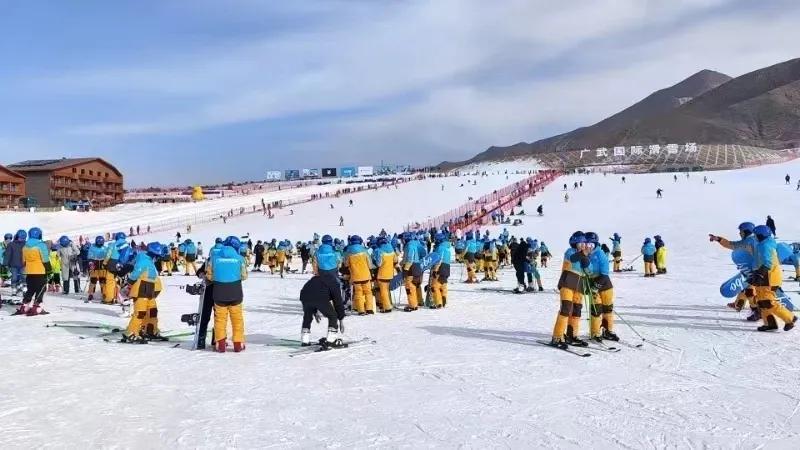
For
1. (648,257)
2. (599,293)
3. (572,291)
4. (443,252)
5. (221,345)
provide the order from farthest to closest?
(648,257), (443,252), (599,293), (221,345), (572,291)

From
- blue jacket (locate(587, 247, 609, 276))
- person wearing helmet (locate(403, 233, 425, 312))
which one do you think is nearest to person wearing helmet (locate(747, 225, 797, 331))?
blue jacket (locate(587, 247, 609, 276))

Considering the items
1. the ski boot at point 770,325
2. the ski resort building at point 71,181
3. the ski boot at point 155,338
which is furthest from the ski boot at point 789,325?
the ski resort building at point 71,181

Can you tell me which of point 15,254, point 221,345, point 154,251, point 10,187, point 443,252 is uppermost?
point 10,187

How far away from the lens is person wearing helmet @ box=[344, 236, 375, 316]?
36.9ft

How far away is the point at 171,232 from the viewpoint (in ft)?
146

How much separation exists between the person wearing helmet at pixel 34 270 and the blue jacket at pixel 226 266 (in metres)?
5.05

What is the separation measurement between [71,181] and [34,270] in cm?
6207

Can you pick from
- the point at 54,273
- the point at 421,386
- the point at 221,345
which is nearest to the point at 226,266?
the point at 221,345

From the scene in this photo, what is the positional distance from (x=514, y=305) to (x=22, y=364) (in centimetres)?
858

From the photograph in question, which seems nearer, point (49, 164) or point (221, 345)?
point (221, 345)

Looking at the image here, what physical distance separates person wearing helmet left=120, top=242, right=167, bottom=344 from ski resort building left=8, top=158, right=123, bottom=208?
59873mm

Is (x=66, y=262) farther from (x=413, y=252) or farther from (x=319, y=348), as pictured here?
(x=319, y=348)

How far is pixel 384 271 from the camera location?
40.2 feet

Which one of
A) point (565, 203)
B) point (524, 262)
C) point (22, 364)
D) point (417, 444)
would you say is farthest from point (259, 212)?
point (417, 444)
